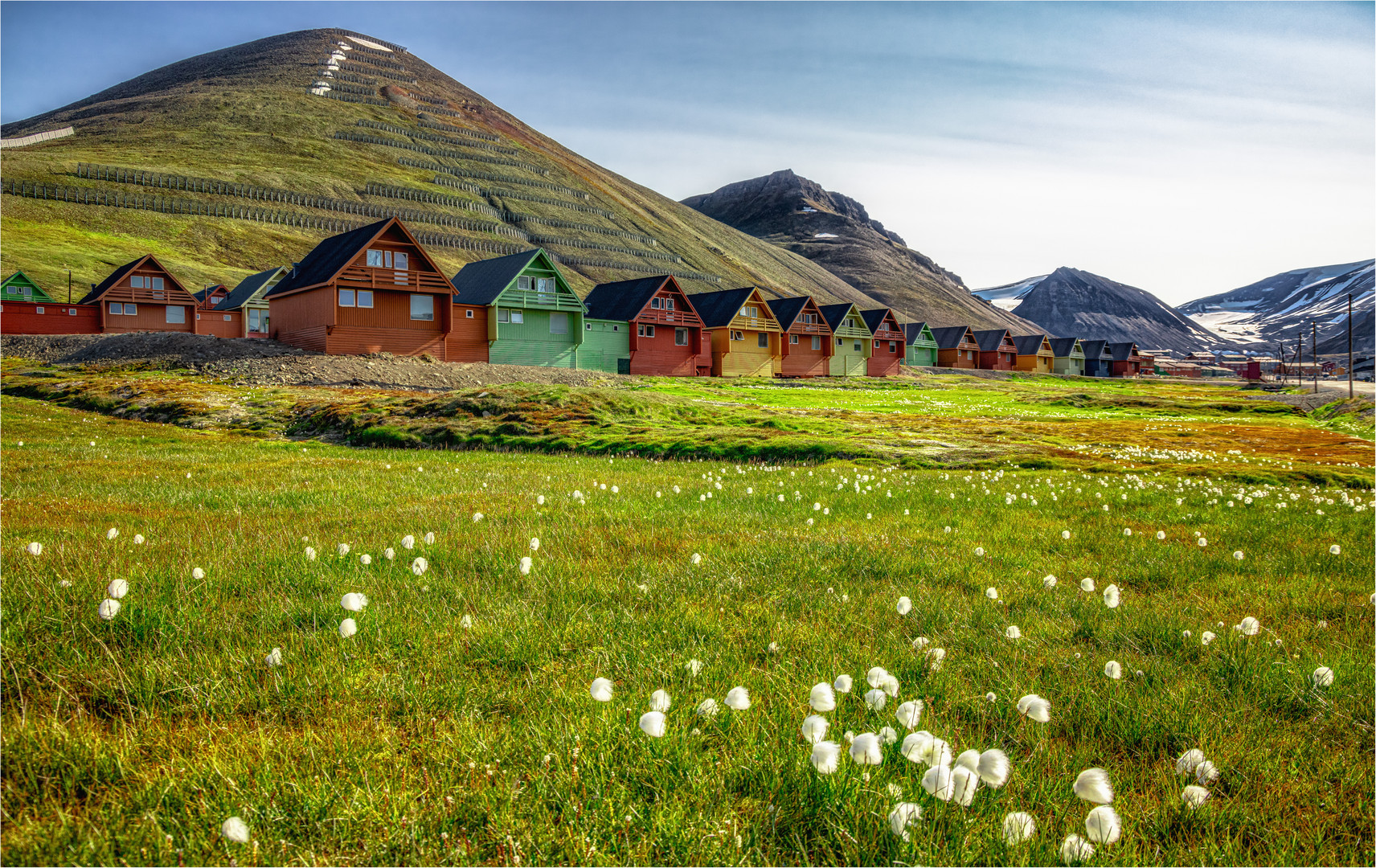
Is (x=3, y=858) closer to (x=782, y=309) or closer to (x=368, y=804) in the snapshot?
(x=368, y=804)

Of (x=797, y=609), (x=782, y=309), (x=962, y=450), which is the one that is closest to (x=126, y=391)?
(x=962, y=450)

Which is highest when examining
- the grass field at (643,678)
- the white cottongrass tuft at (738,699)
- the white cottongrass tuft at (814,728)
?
the white cottongrass tuft at (738,699)

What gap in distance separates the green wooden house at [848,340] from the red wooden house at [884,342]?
4.07 feet

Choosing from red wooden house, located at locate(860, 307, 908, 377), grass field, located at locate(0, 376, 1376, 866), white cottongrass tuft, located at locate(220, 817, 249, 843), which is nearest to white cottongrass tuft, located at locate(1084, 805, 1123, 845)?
grass field, located at locate(0, 376, 1376, 866)

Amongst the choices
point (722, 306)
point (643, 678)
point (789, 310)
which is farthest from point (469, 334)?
point (643, 678)

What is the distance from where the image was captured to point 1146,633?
4.42 metres

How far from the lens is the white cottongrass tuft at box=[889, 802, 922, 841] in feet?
6.85

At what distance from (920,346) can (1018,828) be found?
4833 inches

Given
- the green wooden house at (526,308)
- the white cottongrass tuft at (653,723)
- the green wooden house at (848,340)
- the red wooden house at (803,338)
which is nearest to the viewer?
the white cottongrass tuft at (653,723)

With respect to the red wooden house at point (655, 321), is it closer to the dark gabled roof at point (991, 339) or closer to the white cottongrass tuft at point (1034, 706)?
the white cottongrass tuft at point (1034, 706)

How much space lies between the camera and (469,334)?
57.5 m

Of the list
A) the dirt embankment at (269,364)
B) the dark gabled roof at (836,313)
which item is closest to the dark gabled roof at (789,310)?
the dark gabled roof at (836,313)

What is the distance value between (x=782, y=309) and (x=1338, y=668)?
84522 millimetres

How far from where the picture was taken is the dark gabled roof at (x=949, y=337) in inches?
4815
